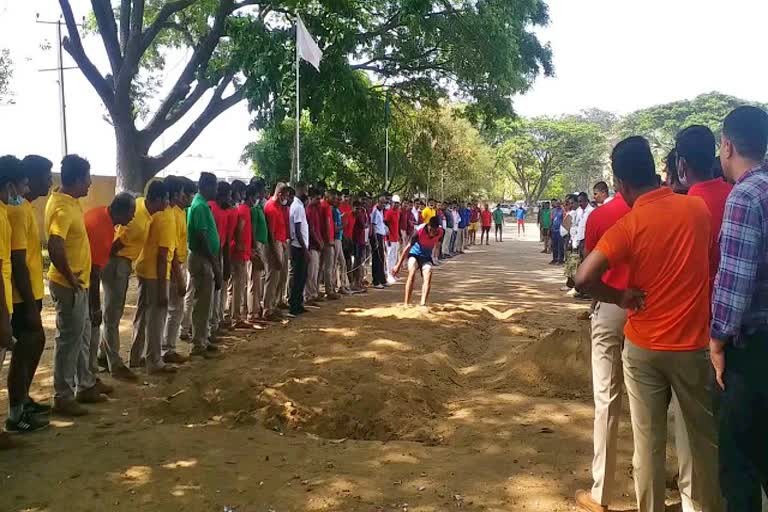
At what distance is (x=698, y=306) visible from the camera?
2.71 m

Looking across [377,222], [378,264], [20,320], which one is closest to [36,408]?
[20,320]

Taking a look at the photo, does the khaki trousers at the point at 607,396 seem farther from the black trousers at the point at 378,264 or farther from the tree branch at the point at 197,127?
the tree branch at the point at 197,127

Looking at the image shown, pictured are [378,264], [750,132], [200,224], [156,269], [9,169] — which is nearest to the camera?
[750,132]

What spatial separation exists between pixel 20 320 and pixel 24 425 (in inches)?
31.5

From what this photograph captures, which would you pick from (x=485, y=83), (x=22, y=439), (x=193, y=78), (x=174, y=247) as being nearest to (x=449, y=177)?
(x=485, y=83)

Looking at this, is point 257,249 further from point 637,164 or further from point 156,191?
point 637,164

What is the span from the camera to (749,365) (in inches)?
96.6

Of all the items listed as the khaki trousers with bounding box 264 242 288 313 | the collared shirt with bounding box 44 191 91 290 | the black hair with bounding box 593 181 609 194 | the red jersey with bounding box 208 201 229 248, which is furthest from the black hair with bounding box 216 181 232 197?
the black hair with bounding box 593 181 609 194

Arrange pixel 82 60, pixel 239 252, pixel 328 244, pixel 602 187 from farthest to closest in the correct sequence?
1. pixel 82 60
2. pixel 328 244
3. pixel 602 187
4. pixel 239 252

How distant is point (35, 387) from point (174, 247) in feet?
5.93

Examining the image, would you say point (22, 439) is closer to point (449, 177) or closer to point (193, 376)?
point (193, 376)

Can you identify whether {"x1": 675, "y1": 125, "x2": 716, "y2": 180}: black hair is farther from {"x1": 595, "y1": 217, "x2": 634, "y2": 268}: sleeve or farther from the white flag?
the white flag

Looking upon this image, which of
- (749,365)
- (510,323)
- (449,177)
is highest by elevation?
(449,177)

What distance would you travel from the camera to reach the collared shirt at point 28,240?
412 centimetres
